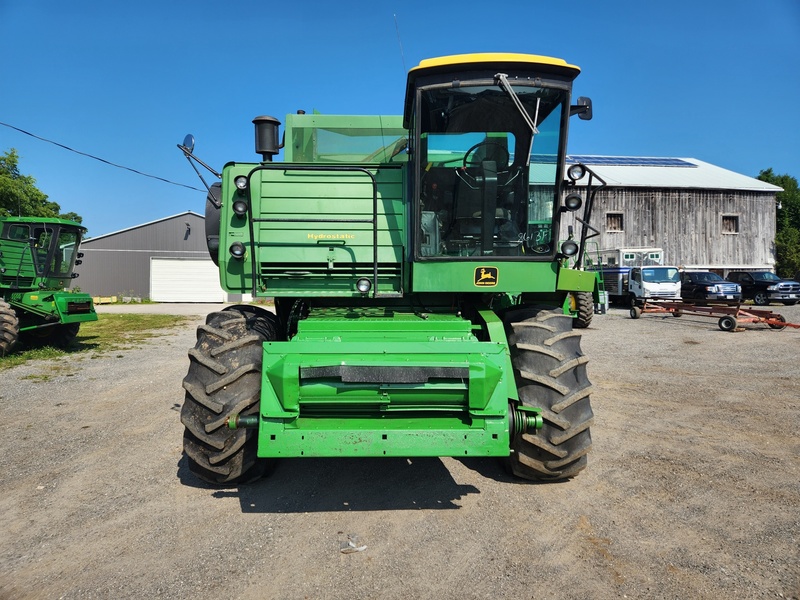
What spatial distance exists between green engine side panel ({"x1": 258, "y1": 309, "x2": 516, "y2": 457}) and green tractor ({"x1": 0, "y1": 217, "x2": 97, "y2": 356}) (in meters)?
10.3

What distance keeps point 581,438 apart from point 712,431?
281cm

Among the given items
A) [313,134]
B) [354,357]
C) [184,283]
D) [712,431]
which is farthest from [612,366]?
[184,283]

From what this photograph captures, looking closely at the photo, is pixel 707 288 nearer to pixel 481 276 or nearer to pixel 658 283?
pixel 658 283

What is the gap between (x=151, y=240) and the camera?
115 feet

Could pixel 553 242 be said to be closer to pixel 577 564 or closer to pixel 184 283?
pixel 577 564

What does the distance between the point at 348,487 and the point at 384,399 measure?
1136 mm

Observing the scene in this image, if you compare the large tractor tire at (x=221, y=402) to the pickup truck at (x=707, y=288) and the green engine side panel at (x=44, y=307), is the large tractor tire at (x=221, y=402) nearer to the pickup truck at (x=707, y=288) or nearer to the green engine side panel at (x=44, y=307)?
the green engine side panel at (x=44, y=307)

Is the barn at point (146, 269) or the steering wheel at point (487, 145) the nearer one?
the steering wheel at point (487, 145)

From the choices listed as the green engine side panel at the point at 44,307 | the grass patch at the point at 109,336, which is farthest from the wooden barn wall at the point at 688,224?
the green engine side panel at the point at 44,307

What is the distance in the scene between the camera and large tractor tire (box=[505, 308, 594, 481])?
394cm

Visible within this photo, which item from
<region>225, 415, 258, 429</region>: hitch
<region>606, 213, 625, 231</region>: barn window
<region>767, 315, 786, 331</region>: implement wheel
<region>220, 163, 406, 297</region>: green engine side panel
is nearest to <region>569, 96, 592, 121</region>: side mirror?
<region>220, 163, 406, 297</region>: green engine side panel

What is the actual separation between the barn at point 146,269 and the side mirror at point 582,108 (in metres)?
33.0

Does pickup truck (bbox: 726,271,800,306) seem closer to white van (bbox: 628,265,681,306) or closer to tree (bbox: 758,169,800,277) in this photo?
white van (bbox: 628,265,681,306)

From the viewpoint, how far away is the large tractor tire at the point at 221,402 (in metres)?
3.88
